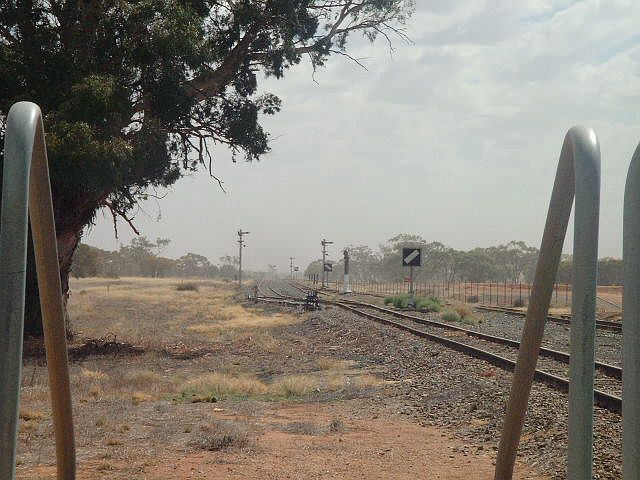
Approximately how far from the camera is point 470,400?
10.3m

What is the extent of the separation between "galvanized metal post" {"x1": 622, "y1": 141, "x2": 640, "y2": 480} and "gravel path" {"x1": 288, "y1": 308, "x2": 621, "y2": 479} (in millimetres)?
4307

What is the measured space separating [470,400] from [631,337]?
8362 mm

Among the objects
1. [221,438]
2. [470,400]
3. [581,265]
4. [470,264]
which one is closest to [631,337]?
[581,265]

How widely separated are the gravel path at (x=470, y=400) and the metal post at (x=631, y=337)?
4.30 meters

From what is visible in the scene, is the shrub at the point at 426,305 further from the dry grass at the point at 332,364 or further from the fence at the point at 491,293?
the dry grass at the point at 332,364

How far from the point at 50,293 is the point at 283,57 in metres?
18.4

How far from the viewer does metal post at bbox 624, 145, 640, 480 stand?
2316mm

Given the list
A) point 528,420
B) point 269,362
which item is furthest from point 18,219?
point 269,362

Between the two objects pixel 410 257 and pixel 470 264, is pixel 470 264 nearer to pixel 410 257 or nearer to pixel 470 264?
pixel 470 264

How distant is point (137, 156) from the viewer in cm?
1775

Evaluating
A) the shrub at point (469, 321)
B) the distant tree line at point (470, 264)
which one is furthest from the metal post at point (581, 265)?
the distant tree line at point (470, 264)

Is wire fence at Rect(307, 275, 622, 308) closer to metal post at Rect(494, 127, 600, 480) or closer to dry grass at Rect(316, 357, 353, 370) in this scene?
dry grass at Rect(316, 357, 353, 370)

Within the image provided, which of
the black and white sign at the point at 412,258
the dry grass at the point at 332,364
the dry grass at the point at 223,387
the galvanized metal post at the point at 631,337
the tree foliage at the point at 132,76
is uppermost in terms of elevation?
the tree foliage at the point at 132,76

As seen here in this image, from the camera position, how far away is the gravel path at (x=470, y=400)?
23.4 feet
